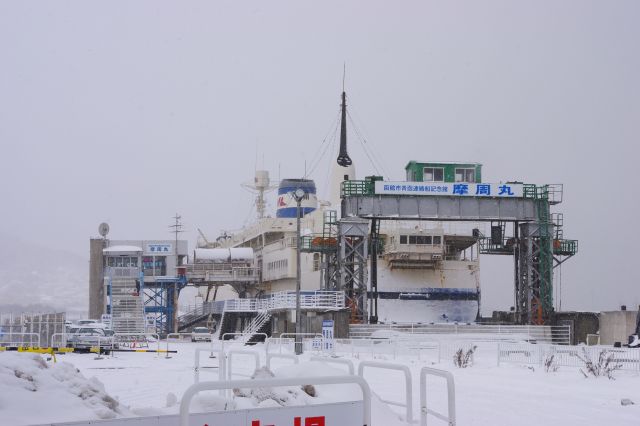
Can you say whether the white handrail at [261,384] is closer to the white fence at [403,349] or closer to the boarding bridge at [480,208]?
the white fence at [403,349]

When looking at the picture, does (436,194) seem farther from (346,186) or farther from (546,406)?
(546,406)

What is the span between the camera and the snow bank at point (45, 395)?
9172 mm

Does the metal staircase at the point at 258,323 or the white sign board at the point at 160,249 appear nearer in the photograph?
the metal staircase at the point at 258,323

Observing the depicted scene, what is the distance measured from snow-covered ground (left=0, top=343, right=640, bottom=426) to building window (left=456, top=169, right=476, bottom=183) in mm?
21518

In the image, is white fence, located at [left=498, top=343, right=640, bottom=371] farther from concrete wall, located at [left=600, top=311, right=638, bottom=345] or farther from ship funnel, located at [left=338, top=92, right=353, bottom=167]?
ship funnel, located at [left=338, top=92, right=353, bottom=167]

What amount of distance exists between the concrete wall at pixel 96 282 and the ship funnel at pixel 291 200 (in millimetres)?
19569

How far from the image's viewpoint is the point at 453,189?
5294cm

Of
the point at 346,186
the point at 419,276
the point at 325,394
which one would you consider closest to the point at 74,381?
the point at 325,394

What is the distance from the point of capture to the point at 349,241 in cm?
5306

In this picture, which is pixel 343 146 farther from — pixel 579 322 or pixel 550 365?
pixel 550 365

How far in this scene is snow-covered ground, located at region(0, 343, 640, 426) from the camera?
9.93 metres

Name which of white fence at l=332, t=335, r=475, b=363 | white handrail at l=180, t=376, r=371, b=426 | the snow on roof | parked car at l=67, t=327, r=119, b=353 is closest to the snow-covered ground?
white fence at l=332, t=335, r=475, b=363

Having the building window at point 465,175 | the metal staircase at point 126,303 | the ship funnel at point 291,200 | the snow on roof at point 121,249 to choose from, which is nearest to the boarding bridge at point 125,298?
the metal staircase at point 126,303

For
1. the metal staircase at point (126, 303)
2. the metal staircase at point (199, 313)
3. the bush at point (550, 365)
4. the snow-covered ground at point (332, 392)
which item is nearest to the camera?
the snow-covered ground at point (332, 392)
